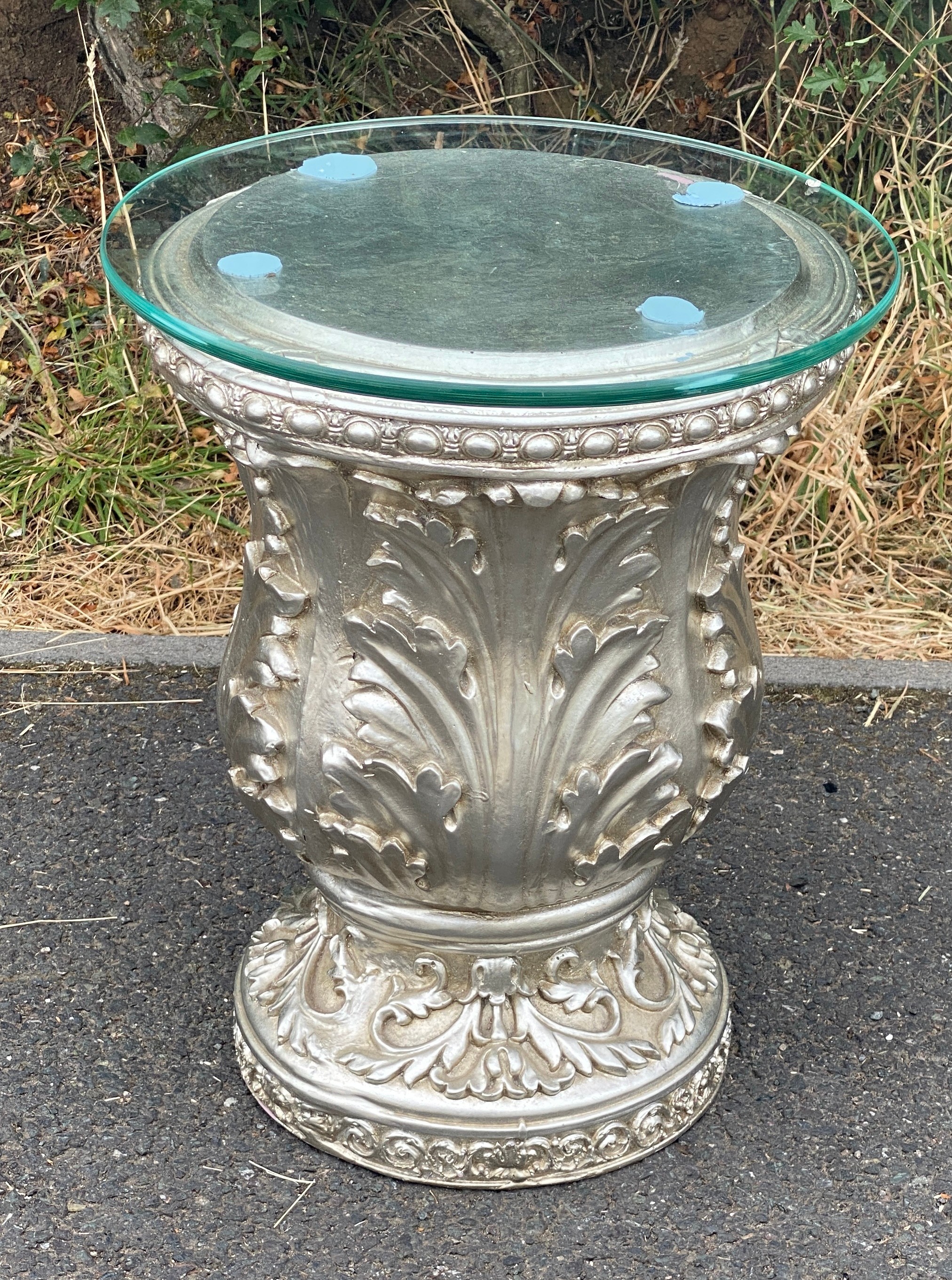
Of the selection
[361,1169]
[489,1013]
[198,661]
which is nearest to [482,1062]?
[489,1013]

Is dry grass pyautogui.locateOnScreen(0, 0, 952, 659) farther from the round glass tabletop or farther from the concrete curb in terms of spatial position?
the round glass tabletop

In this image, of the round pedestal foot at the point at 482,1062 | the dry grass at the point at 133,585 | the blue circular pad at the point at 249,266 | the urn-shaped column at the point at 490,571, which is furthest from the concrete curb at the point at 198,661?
the blue circular pad at the point at 249,266

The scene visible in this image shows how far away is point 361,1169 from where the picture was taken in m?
1.88

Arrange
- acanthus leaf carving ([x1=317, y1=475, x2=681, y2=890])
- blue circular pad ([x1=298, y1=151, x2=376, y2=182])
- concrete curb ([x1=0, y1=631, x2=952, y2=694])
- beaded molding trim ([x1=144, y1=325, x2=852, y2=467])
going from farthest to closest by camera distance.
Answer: concrete curb ([x1=0, y1=631, x2=952, y2=694])
blue circular pad ([x1=298, y1=151, x2=376, y2=182])
acanthus leaf carving ([x1=317, y1=475, x2=681, y2=890])
beaded molding trim ([x1=144, y1=325, x2=852, y2=467])

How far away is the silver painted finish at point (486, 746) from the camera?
1.46m

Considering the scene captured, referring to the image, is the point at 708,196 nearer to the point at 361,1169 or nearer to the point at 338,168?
the point at 338,168

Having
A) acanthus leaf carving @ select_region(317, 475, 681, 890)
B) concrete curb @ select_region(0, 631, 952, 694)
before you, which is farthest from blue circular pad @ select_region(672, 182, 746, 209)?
concrete curb @ select_region(0, 631, 952, 694)

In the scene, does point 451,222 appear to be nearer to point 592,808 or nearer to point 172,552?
point 592,808

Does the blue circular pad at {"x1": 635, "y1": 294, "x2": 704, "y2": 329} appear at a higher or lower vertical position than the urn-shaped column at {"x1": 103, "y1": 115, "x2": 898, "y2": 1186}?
higher

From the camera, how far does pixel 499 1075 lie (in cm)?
183

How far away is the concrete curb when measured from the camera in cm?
291

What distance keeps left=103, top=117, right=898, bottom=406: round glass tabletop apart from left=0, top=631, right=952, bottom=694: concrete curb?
1184mm

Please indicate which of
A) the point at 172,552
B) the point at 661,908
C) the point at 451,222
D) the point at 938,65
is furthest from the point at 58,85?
the point at 661,908

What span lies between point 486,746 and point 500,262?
54 centimetres
